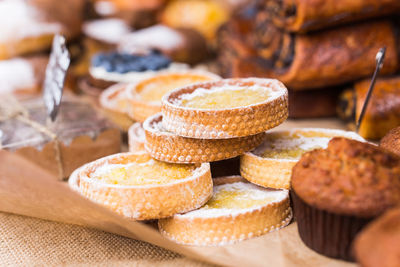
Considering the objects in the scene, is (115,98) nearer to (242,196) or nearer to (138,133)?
(138,133)

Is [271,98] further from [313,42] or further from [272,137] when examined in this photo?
[313,42]

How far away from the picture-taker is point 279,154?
4.20 ft

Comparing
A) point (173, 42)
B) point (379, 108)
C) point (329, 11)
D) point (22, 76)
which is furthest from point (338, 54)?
point (22, 76)

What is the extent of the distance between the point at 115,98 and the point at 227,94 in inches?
34.3

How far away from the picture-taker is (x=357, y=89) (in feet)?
6.34

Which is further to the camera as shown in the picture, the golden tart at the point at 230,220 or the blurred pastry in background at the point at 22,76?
the blurred pastry in background at the point at 22,76

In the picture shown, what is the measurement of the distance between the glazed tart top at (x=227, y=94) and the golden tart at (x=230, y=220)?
0.88ft

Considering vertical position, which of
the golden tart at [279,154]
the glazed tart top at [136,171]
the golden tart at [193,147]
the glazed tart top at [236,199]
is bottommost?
the glazed tart top at [236,199]

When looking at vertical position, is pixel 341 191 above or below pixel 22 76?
above

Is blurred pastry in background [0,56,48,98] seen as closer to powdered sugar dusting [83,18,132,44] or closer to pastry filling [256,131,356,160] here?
powdered sugar dusting [83,18,132,44]

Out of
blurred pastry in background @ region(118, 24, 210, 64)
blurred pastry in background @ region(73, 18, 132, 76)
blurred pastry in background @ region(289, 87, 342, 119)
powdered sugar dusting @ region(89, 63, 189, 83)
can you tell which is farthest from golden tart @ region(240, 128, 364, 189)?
blurred pastry in background @ region(73, 18, 132, 76)

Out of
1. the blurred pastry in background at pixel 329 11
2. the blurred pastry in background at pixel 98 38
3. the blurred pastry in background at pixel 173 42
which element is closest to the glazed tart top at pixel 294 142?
the blurred pastry in background at pixel 329 11

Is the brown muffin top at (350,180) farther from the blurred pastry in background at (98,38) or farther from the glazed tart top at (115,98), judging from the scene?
the blurred pastry in background at (98,38)

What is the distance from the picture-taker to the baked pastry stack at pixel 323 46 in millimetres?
1826
